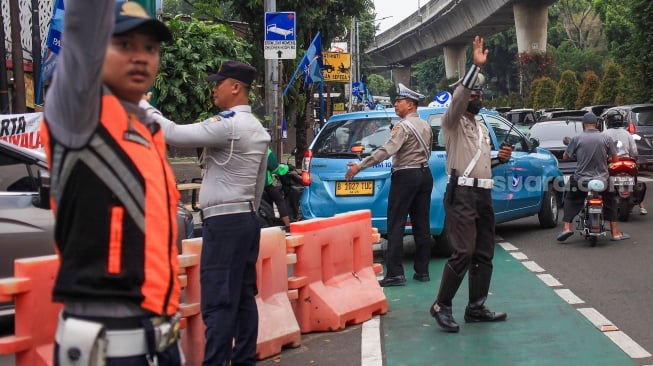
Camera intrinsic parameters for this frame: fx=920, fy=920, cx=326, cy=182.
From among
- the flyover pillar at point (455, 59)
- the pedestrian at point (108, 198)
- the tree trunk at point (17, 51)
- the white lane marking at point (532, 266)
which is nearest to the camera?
the pedestrian at point (108, 198)

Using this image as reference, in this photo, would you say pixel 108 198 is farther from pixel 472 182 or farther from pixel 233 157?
pixel 472 182

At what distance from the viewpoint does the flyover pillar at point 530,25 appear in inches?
2098

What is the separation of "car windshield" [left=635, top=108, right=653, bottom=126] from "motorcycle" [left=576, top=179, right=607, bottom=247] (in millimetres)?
12129

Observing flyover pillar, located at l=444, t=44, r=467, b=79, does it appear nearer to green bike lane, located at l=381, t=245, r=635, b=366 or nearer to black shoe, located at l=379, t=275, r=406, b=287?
black shoe, located at l=379, t=275, r=406, b=287

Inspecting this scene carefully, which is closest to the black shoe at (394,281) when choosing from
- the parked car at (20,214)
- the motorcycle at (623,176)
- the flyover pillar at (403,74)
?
the parked car at (20,214)

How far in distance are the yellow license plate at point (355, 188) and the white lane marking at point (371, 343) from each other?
2.82m

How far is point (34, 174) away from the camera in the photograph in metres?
7.84

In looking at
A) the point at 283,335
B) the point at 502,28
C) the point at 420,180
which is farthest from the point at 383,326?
the point at 502,28

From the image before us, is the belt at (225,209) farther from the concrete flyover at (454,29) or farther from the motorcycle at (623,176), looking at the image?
the concrete flyover at (454,29)

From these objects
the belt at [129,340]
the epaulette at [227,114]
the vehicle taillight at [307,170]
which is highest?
the epaulette at [227,114]

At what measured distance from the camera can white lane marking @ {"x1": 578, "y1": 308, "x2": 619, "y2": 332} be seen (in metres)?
7.11

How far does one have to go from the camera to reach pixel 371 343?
6891 mm

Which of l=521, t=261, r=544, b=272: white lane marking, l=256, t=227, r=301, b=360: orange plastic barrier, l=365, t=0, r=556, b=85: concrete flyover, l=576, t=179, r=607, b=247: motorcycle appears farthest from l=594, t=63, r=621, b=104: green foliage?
l=256, t=227, r=301, b=360: orange plastic barrier

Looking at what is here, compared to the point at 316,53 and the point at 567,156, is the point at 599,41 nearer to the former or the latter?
the point at 316,53
